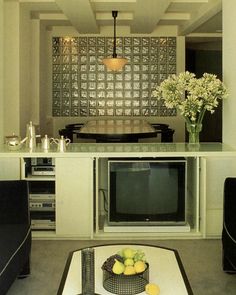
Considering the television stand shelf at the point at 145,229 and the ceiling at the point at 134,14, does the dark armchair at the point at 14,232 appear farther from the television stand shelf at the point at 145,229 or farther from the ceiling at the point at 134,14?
the ceiling at the point at 134,14

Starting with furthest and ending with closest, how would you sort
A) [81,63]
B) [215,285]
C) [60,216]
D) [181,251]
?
[81,63] → [60,216] → [181,251] → [215,285]

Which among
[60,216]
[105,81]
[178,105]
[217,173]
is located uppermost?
[105,81]

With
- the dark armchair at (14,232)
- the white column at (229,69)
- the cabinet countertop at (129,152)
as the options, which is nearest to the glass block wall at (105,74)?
the white column at (229,69)

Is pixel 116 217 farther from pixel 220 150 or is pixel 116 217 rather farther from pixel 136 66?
pixel 136 66

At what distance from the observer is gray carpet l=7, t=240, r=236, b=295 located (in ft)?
9.41

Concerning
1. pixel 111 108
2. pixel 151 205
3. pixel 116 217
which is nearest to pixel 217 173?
pixel 151 205

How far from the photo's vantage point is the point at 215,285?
2920 mm

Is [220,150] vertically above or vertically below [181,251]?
above

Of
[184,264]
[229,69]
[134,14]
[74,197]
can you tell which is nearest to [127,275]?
[184,264]

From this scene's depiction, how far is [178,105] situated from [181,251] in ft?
4.15

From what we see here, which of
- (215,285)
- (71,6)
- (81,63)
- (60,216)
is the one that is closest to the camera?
(215,285)

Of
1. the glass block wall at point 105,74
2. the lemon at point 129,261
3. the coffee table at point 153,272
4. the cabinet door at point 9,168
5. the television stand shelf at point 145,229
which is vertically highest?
the glass block wall at point 105,74

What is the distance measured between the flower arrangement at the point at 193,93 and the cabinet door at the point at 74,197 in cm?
95

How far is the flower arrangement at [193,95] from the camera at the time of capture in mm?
3973
